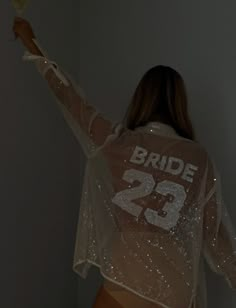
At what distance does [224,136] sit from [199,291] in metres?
0.66

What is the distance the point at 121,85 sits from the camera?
2021mm

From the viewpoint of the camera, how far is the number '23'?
130 centimetres

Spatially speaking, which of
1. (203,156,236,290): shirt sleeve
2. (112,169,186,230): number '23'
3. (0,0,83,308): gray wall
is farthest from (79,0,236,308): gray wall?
(112,169,186,230): number '23'

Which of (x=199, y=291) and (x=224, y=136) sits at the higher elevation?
(x=224, y=136)

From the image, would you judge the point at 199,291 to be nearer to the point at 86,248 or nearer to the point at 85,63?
the point at 86,248

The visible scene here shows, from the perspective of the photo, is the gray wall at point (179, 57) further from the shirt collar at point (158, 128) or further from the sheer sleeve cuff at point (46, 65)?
the sheer sleeve cuff at point (46, 65)

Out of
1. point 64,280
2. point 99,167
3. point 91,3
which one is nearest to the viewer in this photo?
point 99,167

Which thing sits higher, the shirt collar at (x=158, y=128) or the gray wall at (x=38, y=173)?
the shirt collar at (x=158, y=128)

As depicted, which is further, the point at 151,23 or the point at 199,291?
the point at 151,23

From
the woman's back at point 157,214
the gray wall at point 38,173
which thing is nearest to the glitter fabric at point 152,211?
the woman's back at point 157,214

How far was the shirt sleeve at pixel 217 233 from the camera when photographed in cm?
134

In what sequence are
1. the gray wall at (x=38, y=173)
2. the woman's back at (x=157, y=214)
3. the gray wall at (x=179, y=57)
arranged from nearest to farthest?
1. the woman's back at (x=157, y=214)
2. the gray wall at (x=38, y=173)
3. the gray wall at (x=179, y=57)

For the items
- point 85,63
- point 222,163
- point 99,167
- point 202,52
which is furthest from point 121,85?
point 99,167

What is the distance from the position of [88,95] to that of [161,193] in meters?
0.89
